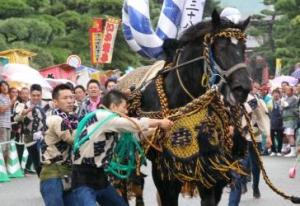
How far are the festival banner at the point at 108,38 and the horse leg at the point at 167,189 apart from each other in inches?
1111

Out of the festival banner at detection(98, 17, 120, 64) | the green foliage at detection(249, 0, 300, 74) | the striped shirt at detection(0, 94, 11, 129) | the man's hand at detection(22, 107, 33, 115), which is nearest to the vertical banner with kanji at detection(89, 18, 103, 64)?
the festival banner at detection(98, 17, 120, 64)

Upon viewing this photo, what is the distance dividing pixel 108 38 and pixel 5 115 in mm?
20761

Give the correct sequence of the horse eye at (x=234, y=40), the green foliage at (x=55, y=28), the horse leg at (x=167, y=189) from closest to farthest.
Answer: the horse eye at (x=234, y=40)
the horse leg at (x=167, y=189)
the green foliage at (x=55, y=28)

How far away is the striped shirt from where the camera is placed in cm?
1605

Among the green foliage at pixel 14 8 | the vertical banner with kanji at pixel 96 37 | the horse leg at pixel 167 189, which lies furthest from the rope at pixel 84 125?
the vertical banner with kanji at pixel 96 37

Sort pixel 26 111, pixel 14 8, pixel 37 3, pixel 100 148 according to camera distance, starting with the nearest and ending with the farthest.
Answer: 1. pixel 100 148
2. pixel 26 111
3. pixel 14 8
4. pixel 37 3

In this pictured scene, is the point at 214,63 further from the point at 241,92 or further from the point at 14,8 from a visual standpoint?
the point at 14,8

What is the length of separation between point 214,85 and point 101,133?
1.10 m

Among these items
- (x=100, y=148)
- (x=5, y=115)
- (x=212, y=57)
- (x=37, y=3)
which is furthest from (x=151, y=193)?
(x=37, y=3)

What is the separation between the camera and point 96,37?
3716 cm

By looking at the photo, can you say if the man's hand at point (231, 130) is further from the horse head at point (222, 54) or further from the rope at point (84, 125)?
the rope at point (84, 125)

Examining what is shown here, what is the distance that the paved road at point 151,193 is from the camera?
39.7 ft

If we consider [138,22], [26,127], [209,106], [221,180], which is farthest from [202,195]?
[26,127]

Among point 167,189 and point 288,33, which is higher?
point 288,33
